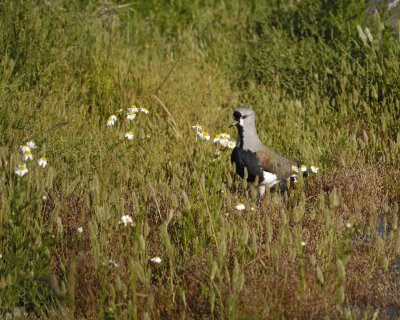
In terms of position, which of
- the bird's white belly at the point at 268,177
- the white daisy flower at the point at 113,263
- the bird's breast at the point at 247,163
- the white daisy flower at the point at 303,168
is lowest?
the white daisy flower at the point at 113,263

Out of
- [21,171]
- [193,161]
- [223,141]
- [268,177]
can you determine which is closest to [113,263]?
[21,171]

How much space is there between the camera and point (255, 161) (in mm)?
6000

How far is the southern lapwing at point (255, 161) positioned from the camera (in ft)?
19.6

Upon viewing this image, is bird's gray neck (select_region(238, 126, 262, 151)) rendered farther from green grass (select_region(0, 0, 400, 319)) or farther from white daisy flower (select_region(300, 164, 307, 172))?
white daisy flower (select_region(300, 164, 307, 172))

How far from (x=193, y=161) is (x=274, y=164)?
668 millimetres

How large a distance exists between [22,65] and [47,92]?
344 mm

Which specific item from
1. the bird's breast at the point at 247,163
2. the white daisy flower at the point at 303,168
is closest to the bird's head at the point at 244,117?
the bird's breast at the point at 247,163

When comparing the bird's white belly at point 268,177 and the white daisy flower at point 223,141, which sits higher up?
the white daisy flower at point 223,141

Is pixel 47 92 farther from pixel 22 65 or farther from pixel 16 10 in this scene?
pixel 16 10

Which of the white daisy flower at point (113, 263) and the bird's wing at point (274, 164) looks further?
the bird's wing at point (274, 164)

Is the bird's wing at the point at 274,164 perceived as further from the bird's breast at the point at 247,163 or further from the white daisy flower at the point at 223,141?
the white daisy flower at the point at 223,141

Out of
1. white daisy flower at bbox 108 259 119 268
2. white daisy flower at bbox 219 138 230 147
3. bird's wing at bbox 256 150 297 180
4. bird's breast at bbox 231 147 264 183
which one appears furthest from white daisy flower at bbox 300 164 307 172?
white daisy flower at bbox 108 259 119 268

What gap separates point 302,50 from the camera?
8.48m

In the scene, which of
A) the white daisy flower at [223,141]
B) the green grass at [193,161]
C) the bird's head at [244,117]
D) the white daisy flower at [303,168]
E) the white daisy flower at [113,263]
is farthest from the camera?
the bird's head at [244,117]
